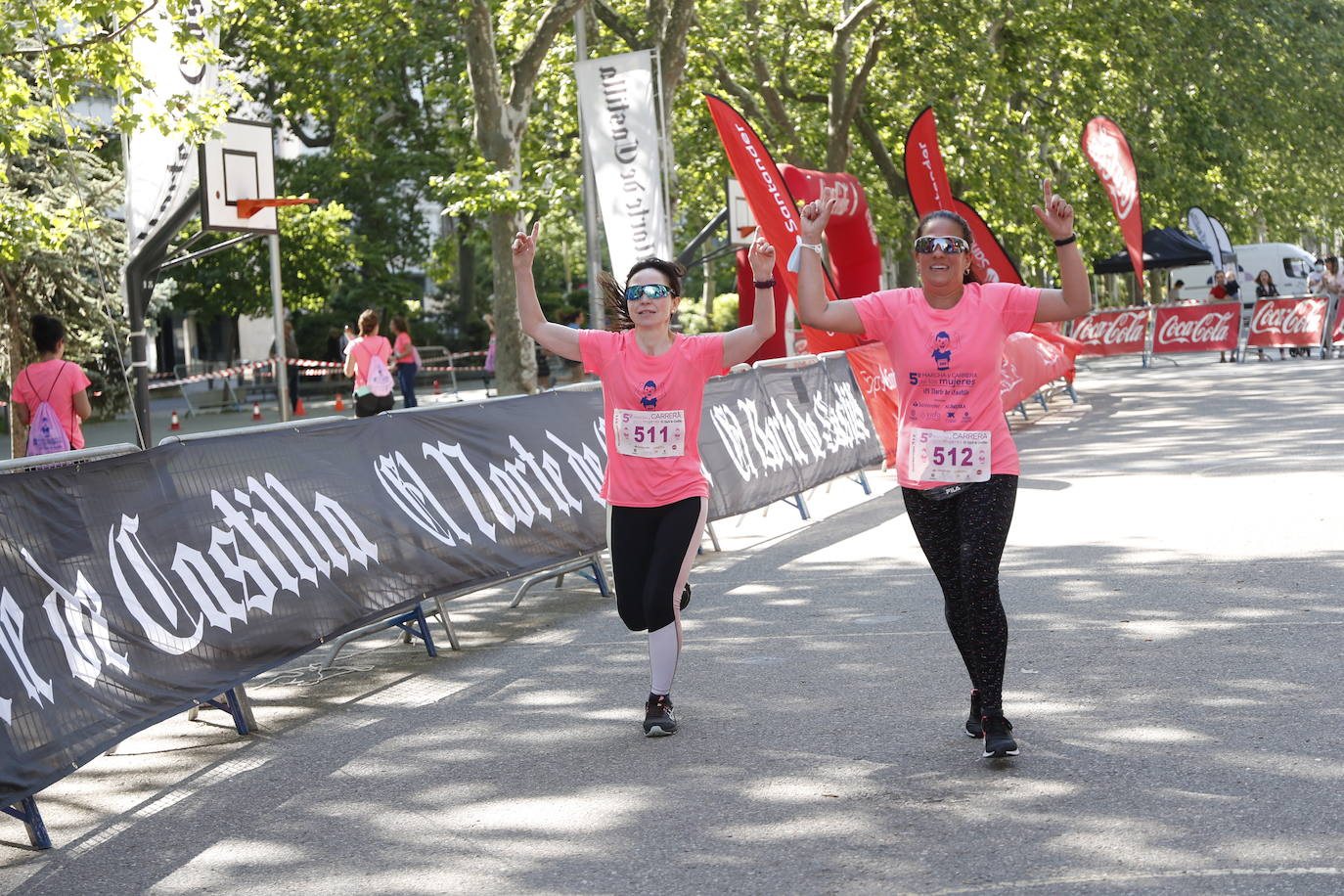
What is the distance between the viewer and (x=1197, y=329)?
33.4 metres

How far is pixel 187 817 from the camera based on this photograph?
19.0 feet

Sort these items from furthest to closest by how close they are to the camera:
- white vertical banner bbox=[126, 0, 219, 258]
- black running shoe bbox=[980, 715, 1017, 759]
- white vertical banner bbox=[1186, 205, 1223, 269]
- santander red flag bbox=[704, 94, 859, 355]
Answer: white vertical banner bbox=[1186, 205, 1223, 269], santander red flag bbox=[704, 94, 859, 355], white vertical banner bbox=[126, 0, 219, 258], black running shoe bbox=[980, 715, 1017, 759]

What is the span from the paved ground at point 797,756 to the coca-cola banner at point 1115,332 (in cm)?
2411

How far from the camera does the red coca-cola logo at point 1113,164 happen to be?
23.8m

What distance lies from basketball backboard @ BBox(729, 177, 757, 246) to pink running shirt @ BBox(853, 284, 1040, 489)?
55.8 feet

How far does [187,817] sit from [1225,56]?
37.0 metres

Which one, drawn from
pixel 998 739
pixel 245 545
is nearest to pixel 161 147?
pixel 245 545

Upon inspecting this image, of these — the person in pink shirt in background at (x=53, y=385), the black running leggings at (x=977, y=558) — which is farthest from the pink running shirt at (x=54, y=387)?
the black running leggings at (x=977, y=558)

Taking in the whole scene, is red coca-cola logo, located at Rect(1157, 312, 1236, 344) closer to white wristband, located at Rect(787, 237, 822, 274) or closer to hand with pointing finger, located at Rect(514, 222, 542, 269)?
hand with pointing finger, located at Rect(514, 222, 542, 269)

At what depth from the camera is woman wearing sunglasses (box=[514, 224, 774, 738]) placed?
256 inches

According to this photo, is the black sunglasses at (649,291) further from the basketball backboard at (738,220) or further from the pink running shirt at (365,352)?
the basketball backboard at (738,220)

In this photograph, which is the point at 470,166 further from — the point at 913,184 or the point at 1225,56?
the point at 1225,56

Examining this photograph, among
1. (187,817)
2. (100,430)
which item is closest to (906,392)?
(187,817)

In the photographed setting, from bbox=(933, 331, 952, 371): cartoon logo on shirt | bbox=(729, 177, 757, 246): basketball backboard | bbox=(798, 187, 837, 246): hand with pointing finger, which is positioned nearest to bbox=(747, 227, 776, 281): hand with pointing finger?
bbox=(798, 187, 837, 246): hand with pointing finger
